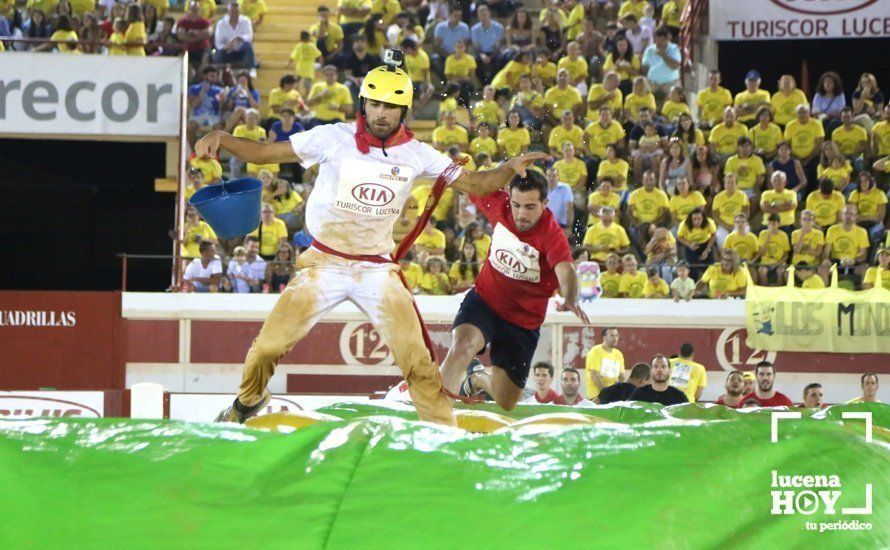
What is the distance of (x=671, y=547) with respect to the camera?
3184 millimetres

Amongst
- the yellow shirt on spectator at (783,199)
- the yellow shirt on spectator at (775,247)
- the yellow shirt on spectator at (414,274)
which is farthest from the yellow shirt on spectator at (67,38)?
the yellow shirt on spectator at (775,247)

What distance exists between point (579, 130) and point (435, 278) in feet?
9.29

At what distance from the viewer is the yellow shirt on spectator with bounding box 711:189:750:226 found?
14.3m

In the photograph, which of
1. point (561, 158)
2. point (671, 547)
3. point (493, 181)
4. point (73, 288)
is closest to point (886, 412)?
point (493, 181)

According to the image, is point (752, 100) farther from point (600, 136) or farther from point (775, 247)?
point (775, 247)

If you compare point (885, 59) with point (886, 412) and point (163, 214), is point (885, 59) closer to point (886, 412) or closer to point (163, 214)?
point (163, 214)

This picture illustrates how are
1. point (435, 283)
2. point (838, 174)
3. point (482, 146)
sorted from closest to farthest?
1. point (435, 283)
2. point (838, 174)
3. point (482, 146)

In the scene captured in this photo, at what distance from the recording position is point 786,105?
1587cm

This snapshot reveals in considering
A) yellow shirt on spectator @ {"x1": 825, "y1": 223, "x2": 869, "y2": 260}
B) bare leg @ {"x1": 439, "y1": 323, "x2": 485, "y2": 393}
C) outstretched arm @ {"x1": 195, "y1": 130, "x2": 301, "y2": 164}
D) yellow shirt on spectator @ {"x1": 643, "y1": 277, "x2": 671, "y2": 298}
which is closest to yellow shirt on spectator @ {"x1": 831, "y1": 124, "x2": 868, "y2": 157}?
yellow shirt on spectator @ {"x1": 825, "y1": 223, "x2": 869, "y2": 260}

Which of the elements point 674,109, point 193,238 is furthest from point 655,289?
point 193,238

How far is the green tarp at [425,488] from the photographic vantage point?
10.8 feet

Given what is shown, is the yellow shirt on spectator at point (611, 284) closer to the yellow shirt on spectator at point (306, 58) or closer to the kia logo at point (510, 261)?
the yellow shirt on spectator at point (306, 58)

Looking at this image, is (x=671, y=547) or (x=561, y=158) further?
(x=561, y=158)

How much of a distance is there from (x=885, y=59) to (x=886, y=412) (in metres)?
14.0
